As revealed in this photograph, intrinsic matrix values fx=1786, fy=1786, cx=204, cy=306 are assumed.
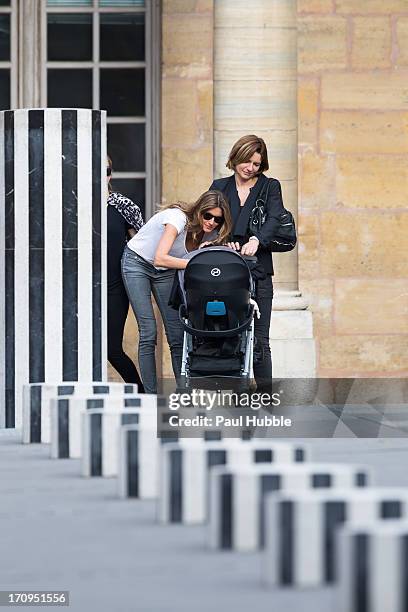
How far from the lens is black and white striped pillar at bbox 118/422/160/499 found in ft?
20.8

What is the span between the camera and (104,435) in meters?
7.05

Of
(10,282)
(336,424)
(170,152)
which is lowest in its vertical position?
(336,424)

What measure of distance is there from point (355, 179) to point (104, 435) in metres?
6.27

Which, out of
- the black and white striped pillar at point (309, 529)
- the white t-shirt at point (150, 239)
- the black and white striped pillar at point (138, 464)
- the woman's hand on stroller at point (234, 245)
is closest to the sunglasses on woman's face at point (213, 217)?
the woman's hand on stroller at point (234, 245)

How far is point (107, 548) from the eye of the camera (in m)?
5.18

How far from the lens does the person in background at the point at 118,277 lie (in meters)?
10.7

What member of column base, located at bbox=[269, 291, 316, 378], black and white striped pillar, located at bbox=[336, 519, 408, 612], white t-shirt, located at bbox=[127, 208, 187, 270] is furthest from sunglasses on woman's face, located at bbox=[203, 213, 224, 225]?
black and white striped pillar, located at bbox=[336, 519, 408, 612]

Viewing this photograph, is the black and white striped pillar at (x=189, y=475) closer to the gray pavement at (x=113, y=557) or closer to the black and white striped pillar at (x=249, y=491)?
the gray pavement at (x=113, y=557)

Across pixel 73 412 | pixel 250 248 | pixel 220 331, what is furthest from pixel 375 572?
pixel 250 248

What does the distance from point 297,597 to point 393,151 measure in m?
9.04

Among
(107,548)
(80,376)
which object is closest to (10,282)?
(80,376)

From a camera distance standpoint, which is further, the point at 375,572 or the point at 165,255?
the point at 165,255

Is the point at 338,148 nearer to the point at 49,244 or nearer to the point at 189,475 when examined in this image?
the point at 49,244

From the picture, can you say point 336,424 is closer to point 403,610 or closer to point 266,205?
point 266,205
